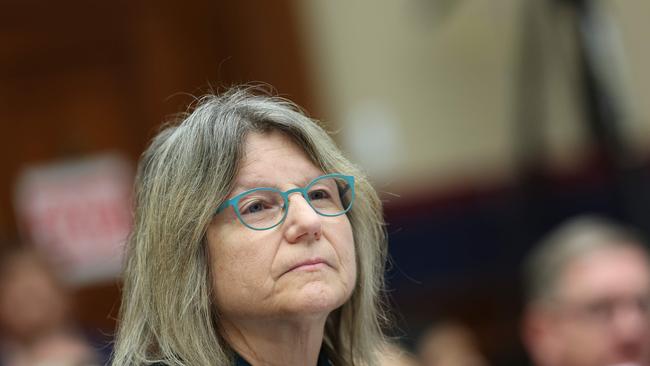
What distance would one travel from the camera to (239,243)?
1.99m

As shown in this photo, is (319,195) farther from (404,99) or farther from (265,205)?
(404,99)

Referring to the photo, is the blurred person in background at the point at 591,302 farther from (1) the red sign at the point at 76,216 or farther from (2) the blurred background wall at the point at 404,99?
(1) the red sign at the point at 76,216

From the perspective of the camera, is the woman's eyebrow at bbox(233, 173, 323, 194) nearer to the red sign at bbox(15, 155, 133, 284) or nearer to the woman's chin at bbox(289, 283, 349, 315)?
the woman's chin at bbox(289, 283, 349, 315)

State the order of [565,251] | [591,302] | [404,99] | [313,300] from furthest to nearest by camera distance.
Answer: [404,99] < [565,251] < [591,302] < [313,300]

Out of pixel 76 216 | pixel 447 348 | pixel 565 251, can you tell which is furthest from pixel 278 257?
pixel 76 216

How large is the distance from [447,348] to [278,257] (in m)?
2.74

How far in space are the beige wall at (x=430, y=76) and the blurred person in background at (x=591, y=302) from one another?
6.94 feet

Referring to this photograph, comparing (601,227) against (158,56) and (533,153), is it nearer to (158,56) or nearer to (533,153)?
(533,153)

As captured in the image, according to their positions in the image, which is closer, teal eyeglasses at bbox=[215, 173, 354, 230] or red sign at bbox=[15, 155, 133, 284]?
teal eyeglasses at bbox=[215, 173, 354, 230]

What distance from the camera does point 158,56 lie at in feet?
19.4

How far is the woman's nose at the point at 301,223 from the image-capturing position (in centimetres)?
198

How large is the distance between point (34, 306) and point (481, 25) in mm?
2731

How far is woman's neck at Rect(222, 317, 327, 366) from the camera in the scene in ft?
6.63

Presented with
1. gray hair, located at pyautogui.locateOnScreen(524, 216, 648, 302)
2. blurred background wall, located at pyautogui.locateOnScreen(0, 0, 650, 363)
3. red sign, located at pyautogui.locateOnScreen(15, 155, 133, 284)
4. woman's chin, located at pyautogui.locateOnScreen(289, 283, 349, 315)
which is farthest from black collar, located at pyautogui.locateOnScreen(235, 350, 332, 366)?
red sign, located at pyautogui.locateOnScreen(15, 155, 133, 284)
